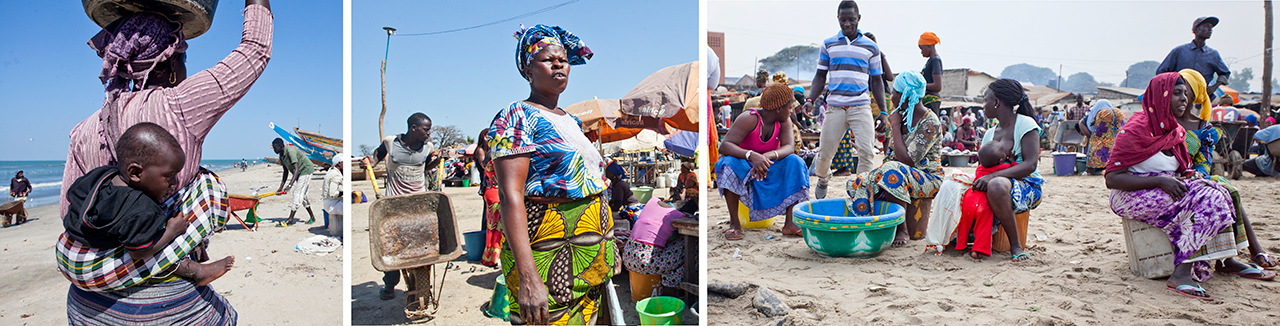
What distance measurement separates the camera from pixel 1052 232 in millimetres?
5418

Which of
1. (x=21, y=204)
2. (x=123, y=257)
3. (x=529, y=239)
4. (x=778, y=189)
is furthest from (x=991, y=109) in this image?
(x=21, y=204)

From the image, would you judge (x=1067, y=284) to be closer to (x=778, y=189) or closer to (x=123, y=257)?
(x=778, y=189)

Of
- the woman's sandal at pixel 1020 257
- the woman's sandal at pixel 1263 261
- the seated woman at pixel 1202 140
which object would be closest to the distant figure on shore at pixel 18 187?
the woman's sandal at pixel 1020 257

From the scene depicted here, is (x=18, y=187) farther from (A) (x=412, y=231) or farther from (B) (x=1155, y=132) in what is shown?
(B) (x=1155, y=132)

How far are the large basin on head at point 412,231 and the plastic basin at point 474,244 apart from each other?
1.14 metres

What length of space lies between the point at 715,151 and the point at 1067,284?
11.3ft

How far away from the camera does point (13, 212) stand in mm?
10438

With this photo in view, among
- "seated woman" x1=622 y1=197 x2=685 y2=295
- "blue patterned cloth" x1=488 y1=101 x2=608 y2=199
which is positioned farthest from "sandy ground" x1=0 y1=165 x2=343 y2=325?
"blue patterned cloth" x1=488 y1=101 x2=608 y2=199

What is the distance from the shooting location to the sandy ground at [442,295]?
3498 mm

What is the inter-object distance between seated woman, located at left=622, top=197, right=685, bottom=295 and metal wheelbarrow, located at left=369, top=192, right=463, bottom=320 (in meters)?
1.24

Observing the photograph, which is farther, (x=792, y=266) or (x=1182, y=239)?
(x=792, y=266)

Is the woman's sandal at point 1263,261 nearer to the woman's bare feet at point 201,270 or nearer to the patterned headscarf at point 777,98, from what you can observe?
the patterned headscarf at point 777,98

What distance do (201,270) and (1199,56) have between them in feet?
32.7

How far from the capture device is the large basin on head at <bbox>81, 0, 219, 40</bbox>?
1.87m
